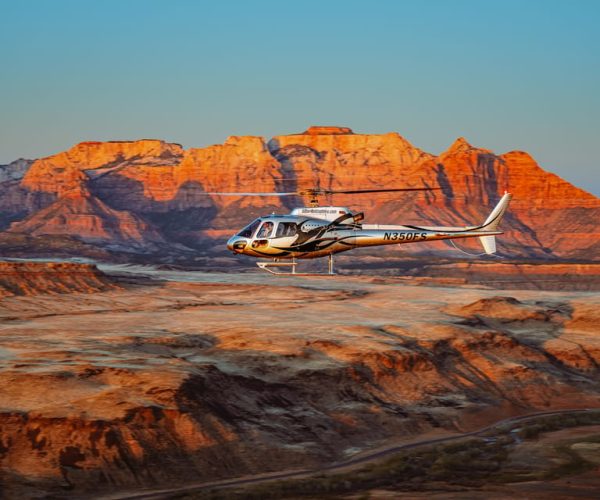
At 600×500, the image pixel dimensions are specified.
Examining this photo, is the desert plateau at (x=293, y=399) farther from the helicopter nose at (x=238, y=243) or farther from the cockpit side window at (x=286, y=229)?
the cockpit side window at (x=286, y=229)

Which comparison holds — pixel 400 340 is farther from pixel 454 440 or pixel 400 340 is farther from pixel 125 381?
pixel 125 381

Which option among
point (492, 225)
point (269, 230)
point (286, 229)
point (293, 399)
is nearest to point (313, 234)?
point (286, 229)

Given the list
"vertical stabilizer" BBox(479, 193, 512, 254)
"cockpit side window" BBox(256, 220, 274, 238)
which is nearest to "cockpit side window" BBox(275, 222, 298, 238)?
"cockpit side window" BBox(256, 220, 274, 238)

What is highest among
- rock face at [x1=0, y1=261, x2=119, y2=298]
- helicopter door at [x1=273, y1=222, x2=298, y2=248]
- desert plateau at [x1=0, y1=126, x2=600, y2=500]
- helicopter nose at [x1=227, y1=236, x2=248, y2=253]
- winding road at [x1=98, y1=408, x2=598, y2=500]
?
helicopter door at [x1=273, y1=222, x2=298, y2=248]

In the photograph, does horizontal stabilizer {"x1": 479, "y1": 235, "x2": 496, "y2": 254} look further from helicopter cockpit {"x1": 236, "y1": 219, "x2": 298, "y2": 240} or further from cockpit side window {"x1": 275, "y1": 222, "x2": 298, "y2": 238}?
helicopter cockpit {"x1": 236, "y1": 219, "x2": 298, "y2": 240}

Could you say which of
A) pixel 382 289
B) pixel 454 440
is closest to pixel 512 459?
pixel 454 440

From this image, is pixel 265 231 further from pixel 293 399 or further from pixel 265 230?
pixel 293 399

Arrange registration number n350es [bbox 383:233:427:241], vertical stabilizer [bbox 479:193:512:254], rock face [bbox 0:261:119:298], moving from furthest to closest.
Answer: rock face [bbox 0:261:119:298] < vertical stabilizer [bbox 479:193:512:254] < registration number n350es [bbox 383:233:427:241]
